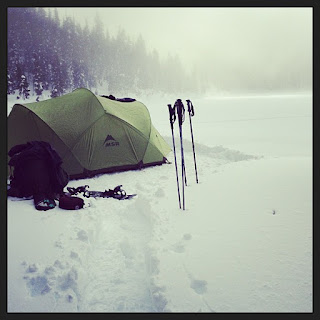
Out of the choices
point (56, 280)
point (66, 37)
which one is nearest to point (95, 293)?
point (56, 280)

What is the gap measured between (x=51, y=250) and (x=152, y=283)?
1.63m

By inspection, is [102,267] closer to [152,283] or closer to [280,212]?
[152,283]

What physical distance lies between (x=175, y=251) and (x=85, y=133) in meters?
5.89

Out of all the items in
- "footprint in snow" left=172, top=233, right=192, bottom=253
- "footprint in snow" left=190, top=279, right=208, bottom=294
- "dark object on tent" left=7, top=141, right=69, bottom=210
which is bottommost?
"footprint in snow" left=190, top=279, right=208, bottom=294

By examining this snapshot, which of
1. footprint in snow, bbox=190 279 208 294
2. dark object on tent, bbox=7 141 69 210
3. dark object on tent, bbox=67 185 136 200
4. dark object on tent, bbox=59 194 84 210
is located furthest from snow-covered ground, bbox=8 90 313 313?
dark object on tent, bbox=7 141 69 210

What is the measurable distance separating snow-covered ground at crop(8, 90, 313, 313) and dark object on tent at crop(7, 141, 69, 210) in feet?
1.30

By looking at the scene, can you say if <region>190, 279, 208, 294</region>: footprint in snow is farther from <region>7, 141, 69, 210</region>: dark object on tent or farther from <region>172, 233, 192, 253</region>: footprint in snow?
<region>7, 141, 69, 210</region>: dark object on tent

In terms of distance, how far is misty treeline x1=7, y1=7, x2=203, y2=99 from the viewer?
5182 centimetres

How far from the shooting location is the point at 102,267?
12.3 feet

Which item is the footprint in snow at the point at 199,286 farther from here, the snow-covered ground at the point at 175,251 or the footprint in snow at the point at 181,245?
the footprint in snow at the point at 181,245

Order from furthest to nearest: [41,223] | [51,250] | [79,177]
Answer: [79,177]
[41,223]
[51,250]

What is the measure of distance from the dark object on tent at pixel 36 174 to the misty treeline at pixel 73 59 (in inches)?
1751

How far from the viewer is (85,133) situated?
841 cm

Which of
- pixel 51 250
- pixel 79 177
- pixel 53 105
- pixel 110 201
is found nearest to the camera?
pixel 51 250
